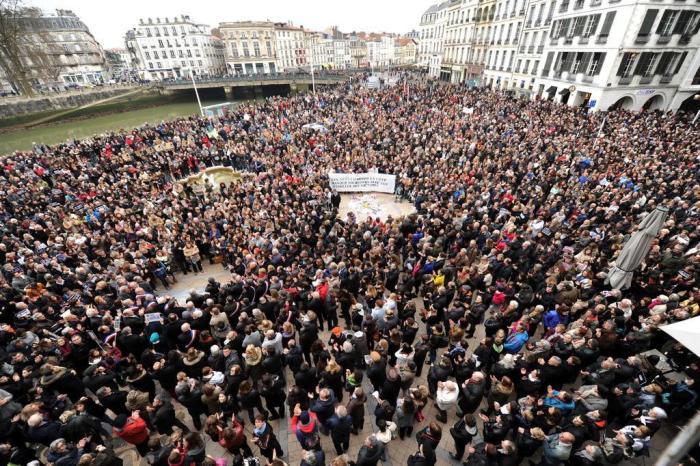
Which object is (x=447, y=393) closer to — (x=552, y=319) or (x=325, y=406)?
(x=325, y=406)

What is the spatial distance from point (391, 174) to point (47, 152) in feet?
67.5

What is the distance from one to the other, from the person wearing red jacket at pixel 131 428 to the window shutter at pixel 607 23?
35927mm

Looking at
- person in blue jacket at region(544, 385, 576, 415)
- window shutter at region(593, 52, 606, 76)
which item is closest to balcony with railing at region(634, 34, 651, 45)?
window shutter at region(593, 52, 606, 76)

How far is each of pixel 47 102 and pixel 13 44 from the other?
6936mm

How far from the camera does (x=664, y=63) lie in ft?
82.2

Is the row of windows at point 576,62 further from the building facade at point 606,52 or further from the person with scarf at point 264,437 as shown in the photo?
the person with scarf at point 264,437

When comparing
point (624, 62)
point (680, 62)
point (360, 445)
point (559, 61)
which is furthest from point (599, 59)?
point (360, 445)

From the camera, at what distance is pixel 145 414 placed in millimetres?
5477

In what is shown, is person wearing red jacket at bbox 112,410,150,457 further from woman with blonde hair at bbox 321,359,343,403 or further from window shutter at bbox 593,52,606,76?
window shutter at bbox 593,52,606,76

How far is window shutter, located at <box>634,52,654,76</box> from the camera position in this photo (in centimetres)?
2448

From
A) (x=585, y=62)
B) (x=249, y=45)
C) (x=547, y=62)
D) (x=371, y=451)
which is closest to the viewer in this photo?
(x=371, y=451)

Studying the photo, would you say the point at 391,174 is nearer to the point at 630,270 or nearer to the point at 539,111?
the point at 630,270

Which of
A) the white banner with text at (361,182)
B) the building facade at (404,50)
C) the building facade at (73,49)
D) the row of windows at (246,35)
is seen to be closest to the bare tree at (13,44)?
the building facade at (73,49)

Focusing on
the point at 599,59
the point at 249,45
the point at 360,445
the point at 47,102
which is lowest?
the point at 360,445
